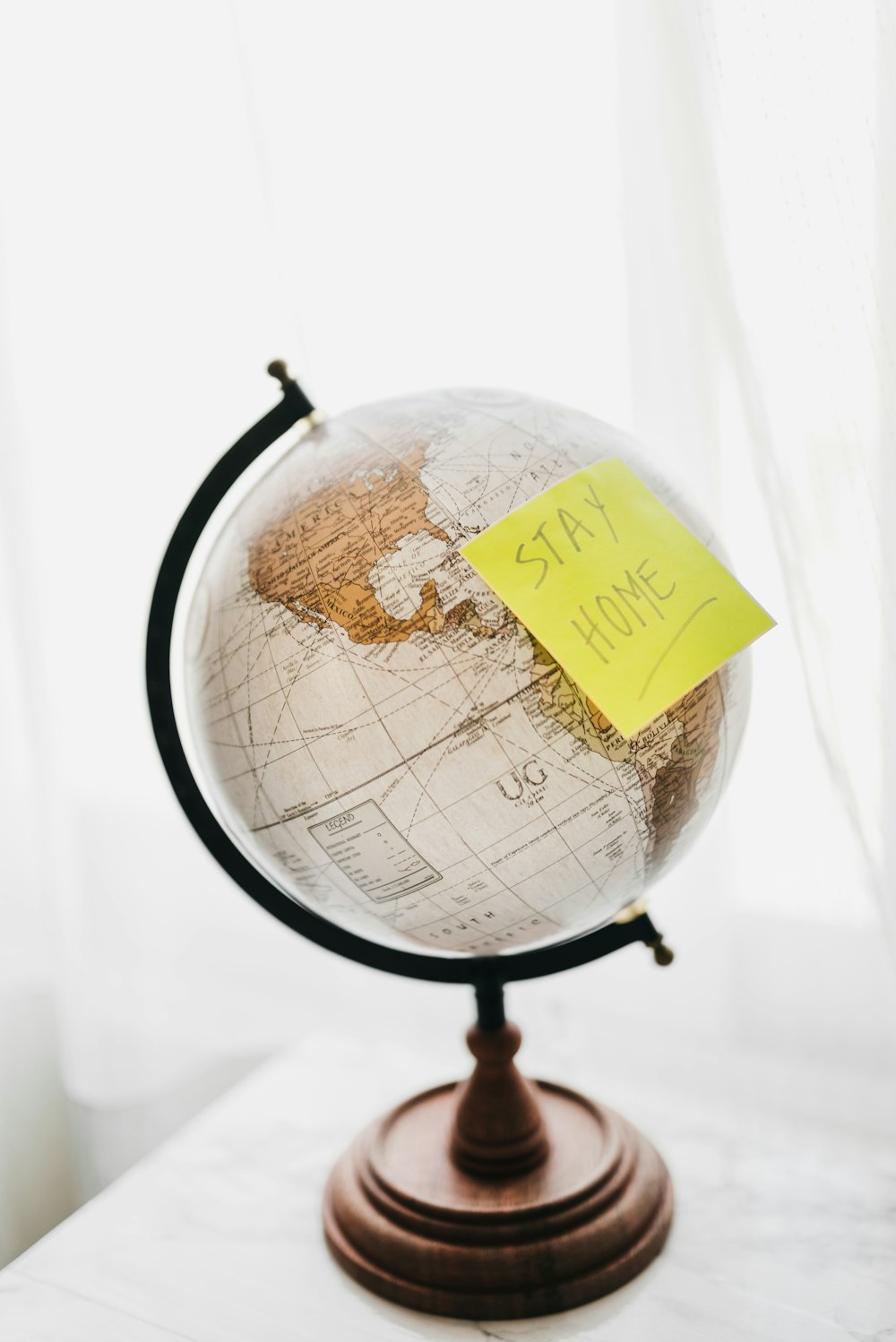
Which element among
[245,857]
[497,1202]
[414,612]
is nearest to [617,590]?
[414,612]

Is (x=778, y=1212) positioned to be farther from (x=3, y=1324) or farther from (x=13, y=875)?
(x=13, y=875)

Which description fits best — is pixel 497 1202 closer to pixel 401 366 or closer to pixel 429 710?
pixel 429 710

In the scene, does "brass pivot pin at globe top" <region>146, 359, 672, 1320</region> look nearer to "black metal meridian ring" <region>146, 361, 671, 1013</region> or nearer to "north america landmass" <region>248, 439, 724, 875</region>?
"black metal meridian ring" <region>146, 361, 671, 1013</region>

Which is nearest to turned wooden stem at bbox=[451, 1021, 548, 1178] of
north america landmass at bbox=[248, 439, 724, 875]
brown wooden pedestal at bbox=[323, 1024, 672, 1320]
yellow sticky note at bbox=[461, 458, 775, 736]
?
brown wooden pedestal at bbox=[323, 1024, 672, 1320]

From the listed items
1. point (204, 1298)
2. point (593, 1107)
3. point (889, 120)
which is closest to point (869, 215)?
point (889, 120)

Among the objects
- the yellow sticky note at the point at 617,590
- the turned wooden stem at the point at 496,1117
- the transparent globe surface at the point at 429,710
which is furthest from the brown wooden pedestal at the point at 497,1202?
the yellow sticky note at the point at 617,590

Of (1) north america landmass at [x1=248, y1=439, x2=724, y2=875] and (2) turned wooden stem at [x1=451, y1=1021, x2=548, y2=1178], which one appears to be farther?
(2) turned wooden stem at [x1=451, y1=1021, x2=548, y2=1178]

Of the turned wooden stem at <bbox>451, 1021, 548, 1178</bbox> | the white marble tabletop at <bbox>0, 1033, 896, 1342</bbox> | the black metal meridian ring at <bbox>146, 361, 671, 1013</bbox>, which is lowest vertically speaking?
the white marble tabletop at <bbox>0, 1033, 896, 1342</bbox>
